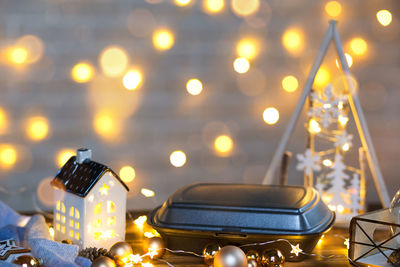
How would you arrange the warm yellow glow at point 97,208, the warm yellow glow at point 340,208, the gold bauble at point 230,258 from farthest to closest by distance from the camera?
1. the warm yellow glow at point 340,208
2. the warm yellow glow at point 97,208
3. the gold bauble at point 230,258

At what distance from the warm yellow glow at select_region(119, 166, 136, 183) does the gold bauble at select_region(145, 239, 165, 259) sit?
0.43 m

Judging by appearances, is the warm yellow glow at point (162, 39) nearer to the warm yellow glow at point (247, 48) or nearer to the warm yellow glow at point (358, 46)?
the warm yellow glow at point (247, 48)

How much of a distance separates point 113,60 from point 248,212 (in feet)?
2.03

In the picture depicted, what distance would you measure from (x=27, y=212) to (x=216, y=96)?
61cm

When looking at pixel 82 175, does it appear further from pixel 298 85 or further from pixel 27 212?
pixel 298 85

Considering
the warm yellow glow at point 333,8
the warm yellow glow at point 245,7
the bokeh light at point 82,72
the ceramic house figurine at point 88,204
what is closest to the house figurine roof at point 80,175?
the ceramic house figurine at point 88,204

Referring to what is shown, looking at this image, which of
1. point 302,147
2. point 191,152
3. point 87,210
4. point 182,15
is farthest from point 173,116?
point 87,210

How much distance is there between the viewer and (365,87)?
1.57 metres

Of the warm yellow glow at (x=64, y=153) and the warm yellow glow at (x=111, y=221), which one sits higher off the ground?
the warm yellow glow at (x=64, y=153)

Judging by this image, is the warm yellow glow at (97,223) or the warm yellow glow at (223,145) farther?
the warm yellow glow at (223,145)

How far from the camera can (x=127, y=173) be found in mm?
1550

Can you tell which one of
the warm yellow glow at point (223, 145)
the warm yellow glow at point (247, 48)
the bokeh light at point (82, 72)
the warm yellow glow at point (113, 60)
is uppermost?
the warm yellow glow at point (247, 48)

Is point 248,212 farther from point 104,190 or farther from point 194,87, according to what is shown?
point 194,87

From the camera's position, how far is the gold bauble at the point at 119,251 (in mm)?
1083
